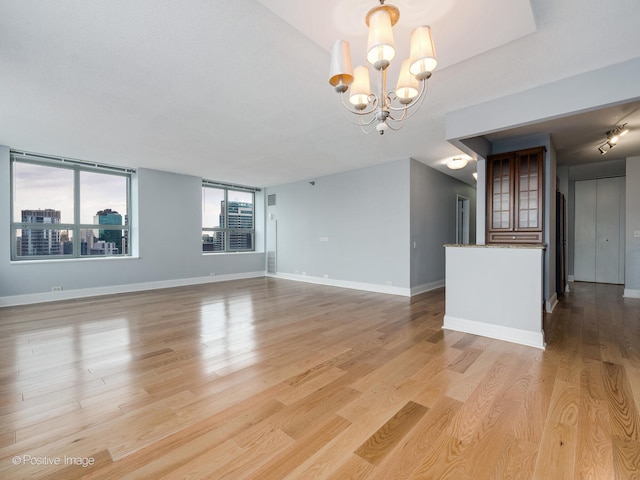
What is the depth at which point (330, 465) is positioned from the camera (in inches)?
57.3

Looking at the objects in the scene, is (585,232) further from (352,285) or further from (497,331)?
(497,331)

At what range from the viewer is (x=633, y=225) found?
5449mm

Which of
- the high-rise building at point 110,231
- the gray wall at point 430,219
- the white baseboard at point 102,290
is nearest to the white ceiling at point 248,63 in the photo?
the gray wall at point 430,219

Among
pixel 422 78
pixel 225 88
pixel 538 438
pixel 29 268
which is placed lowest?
pixel 538 438

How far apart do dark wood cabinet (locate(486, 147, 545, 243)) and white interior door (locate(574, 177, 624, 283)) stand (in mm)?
4475

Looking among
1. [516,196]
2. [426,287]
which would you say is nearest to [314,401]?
[516,196]

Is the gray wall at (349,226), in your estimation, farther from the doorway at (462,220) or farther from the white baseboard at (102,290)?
the doorway at (462,220)

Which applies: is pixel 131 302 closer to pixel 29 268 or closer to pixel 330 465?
pixel 29 268

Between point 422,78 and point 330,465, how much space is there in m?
2.25

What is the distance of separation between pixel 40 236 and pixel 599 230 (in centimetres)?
1212

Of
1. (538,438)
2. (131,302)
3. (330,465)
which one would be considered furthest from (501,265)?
(131,302)

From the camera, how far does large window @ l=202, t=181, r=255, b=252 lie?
7805mm

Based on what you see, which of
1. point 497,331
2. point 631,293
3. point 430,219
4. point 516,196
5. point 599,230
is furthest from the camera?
point 599,230

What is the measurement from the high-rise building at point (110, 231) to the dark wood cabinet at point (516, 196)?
7283 millimetres
